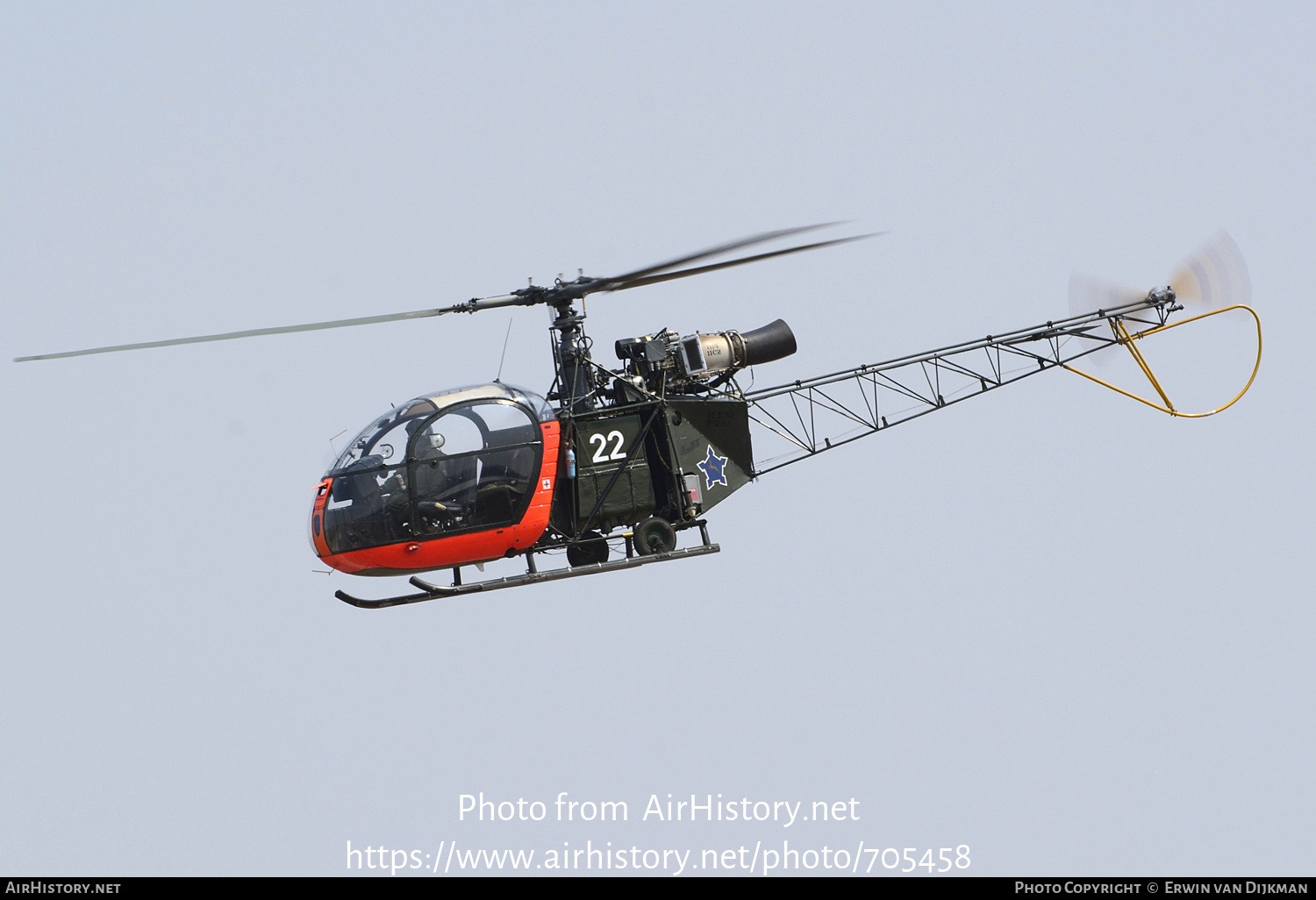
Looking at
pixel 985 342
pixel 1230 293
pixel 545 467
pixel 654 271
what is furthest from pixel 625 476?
pixel 1230 293

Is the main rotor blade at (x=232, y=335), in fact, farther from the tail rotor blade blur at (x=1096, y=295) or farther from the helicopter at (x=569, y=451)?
the tail rotor blade blur at (x=1096, y=295)

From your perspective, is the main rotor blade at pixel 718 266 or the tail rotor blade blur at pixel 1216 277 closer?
the main rotor blade at pixel 718 266

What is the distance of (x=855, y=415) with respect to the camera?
18.5m

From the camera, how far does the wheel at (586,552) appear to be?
1744 centimetres

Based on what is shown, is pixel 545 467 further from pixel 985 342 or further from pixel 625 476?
pixel 985 342

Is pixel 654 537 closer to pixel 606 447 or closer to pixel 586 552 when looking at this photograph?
pixel 586 552

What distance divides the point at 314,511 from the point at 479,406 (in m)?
2.22

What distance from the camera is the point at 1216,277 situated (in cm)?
1989

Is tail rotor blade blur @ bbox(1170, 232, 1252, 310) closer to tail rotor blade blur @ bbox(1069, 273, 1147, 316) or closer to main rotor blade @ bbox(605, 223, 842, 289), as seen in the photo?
tail rotor blade blur @ bbox(1069, 273, 1147, 316)

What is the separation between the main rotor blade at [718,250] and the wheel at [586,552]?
338 cm

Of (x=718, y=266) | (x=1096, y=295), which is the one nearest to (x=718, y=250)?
(x=718, y=266)

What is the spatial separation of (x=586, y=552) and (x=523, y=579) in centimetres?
125

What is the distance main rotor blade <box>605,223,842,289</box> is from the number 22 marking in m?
2.02

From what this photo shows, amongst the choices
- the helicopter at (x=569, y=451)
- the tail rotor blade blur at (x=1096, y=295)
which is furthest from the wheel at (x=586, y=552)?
the tail rotor blade blur at (x=1096, y=295)
